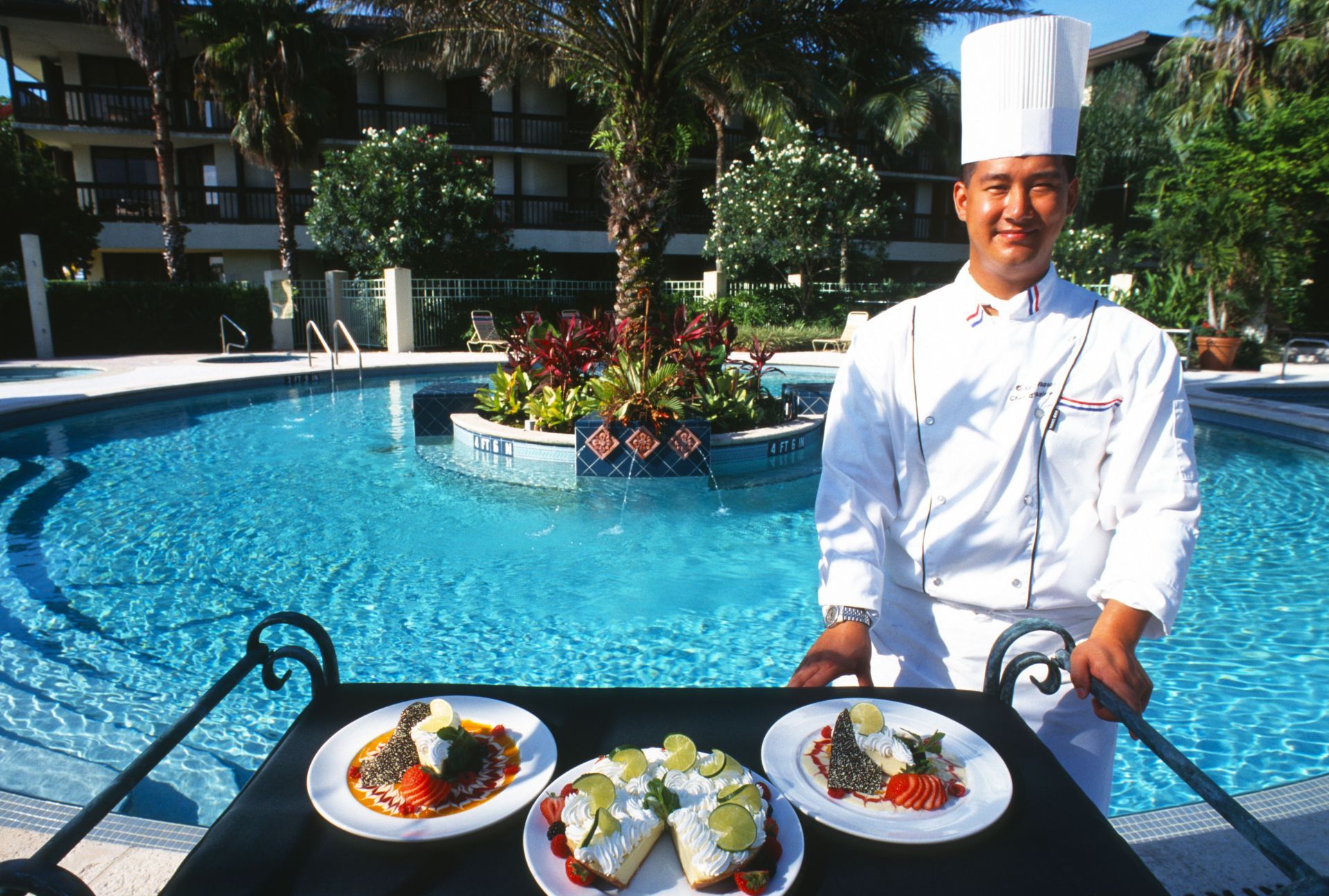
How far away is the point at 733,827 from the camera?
1.04 meters

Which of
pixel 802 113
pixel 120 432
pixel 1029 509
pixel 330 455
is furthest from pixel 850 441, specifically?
pixel 802 113

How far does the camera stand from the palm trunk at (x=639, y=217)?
810cm

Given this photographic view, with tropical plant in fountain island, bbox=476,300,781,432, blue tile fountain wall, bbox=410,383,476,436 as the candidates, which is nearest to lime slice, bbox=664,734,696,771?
tropical plant in fountain island, bbox=476,300,781,432

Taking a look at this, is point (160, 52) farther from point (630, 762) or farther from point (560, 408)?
point (630, 762)

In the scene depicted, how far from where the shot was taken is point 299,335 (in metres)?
20.5

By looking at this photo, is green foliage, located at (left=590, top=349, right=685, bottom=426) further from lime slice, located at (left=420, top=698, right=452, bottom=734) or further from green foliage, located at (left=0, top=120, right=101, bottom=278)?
green foliage, located at (left=0, top=120, right=101, bottom=278)

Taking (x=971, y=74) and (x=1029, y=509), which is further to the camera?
(x=971, y=74)

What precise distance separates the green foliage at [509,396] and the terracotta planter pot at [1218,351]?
13.5 meters

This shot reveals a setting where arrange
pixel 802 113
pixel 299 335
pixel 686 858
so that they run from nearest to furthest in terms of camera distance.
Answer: pixel 686 858
pixel 299 335
pixel 802 113

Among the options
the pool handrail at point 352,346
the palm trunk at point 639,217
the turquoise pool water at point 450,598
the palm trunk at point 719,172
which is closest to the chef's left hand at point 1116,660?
the turquoise pool water at point 450,598

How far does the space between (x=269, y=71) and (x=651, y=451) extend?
17.6m

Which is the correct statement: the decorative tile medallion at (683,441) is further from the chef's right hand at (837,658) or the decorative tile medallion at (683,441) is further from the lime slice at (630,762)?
the lime slice at (630,762)

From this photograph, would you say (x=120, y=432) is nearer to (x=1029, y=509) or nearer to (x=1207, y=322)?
(x=1029, y=509)

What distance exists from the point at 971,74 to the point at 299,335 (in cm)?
2113
